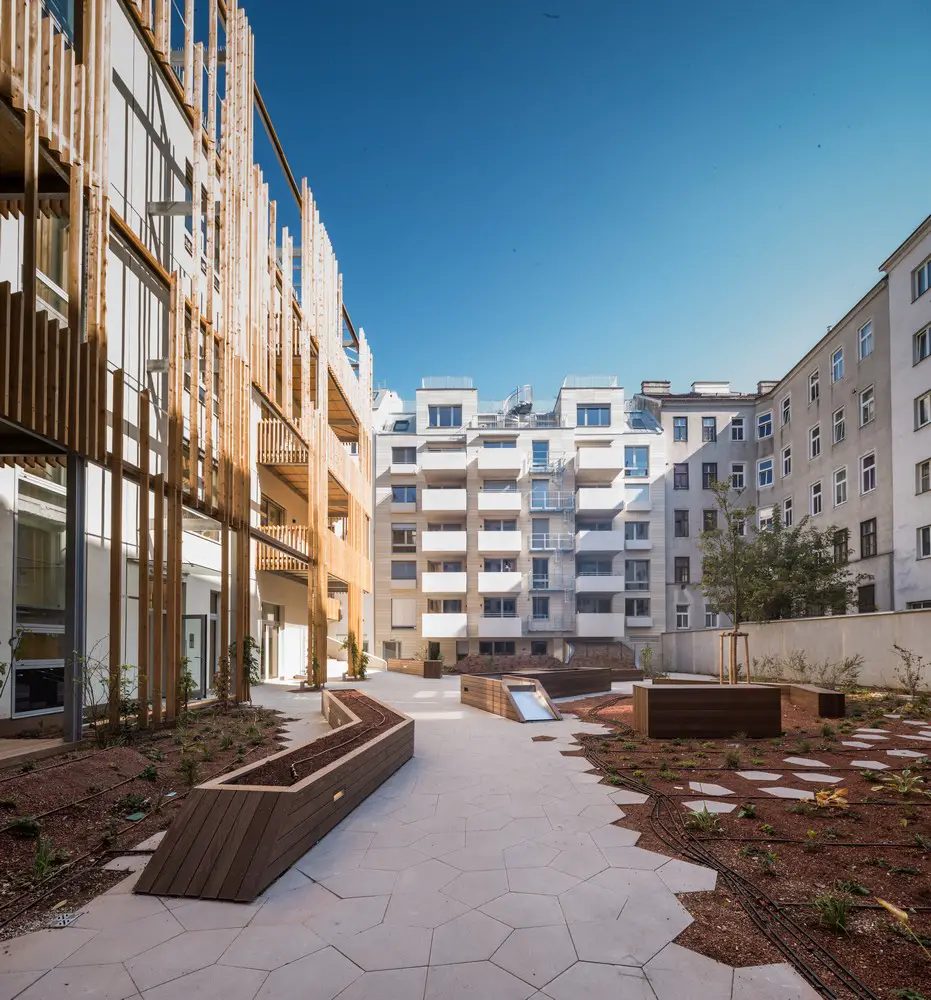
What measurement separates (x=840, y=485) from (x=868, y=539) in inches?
131

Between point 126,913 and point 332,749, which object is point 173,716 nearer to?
point 332,749

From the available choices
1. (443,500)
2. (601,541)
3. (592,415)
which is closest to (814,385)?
(592,415)

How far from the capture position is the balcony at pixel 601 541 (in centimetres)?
3862

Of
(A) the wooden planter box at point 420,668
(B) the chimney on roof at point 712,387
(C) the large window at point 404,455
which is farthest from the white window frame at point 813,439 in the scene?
(C) the large window at point 404,455

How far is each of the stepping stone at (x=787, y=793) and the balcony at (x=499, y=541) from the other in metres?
31.3

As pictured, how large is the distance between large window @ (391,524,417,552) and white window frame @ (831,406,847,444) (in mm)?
22368

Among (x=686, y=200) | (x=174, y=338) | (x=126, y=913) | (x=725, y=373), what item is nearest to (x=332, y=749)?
(x=126, y=913)

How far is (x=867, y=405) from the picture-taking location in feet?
88.4

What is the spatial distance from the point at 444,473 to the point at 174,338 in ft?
95.7

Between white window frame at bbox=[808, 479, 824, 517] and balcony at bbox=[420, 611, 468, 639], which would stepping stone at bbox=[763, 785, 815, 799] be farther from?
balcony at bbox=[420, 611, 468, 639]

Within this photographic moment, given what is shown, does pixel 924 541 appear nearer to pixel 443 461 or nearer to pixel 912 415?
pixel 912 415

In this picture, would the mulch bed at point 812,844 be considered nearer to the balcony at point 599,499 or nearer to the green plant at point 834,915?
the green plant at point 834,915

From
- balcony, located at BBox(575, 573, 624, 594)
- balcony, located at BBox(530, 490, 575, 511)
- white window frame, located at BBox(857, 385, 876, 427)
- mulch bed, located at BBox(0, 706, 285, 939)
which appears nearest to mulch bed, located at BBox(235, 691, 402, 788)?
mulch bed, located at BBox(0, 706, 285, 939)

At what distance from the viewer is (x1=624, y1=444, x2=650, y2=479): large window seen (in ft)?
133
